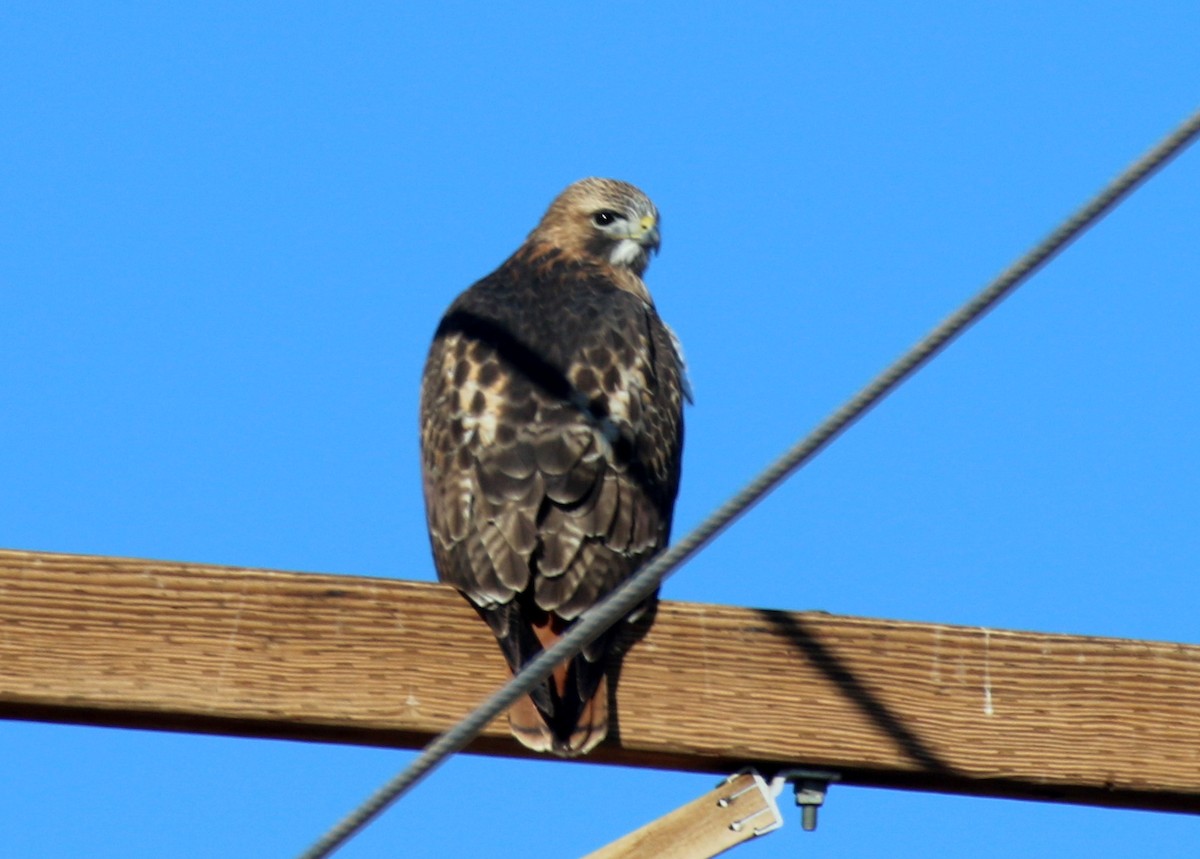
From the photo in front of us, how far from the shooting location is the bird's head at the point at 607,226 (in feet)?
23.2

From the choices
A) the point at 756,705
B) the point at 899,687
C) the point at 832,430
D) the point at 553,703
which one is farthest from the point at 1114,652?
the point at 832,430

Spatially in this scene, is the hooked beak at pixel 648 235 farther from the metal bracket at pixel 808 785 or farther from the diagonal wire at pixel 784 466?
the diagonal wire at pixel 784 466

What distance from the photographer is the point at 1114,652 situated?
3975 mm

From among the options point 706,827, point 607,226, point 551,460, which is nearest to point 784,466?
point 706,827

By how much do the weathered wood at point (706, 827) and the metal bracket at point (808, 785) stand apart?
0.05m

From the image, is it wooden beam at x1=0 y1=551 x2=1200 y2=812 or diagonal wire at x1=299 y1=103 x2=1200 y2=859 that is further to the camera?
wooden beam at x1=0 y1=551 x2=1200 y2=812

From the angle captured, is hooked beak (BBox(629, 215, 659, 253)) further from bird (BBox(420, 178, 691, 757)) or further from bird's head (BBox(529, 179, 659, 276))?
bird (BBox(420, 178, 691, 757))

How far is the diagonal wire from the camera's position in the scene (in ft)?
8.12

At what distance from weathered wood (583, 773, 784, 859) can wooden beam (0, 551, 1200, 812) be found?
3.7 inches

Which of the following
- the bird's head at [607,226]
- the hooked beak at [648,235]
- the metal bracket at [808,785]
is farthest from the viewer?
A: the hooked beak at [648,235]

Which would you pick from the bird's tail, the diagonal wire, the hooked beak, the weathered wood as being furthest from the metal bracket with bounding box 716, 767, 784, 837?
the hooked beak

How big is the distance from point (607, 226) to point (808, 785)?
3.58 m

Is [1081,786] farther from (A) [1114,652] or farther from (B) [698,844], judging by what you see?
(B) [698,844]

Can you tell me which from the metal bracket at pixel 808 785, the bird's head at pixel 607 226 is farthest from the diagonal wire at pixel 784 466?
the bird's head at pixel 607 226
